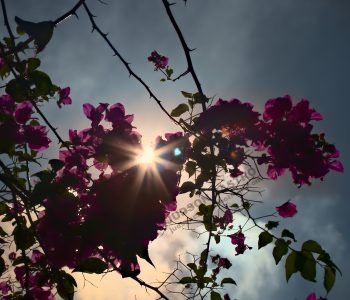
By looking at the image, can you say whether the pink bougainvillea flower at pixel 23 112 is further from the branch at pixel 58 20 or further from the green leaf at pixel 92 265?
the green leaf at pixel 92 265

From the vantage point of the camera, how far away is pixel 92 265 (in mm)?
1604

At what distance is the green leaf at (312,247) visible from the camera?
182cm

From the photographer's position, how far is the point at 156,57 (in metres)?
7.09

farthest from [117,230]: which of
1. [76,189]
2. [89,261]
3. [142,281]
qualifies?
[76,189]

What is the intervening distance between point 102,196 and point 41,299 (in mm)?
1471

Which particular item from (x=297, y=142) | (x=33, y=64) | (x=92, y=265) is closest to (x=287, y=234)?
(x=297, y=142)

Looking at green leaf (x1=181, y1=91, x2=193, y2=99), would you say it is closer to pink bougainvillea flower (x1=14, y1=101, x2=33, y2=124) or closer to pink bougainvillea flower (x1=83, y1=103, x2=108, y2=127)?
pink bougainvillea flower (x1=83, y1=103, x2=108, y2=127)

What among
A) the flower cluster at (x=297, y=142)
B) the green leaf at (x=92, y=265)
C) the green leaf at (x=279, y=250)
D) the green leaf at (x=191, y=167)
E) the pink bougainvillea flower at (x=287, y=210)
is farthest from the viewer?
the green leaf at (x=191, y=167)

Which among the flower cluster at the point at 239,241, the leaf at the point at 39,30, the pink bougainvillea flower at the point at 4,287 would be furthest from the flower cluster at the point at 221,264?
the leaf at the point at 39,30

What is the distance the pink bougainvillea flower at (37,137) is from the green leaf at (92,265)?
1413 millimetres

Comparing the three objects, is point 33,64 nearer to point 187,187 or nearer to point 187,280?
point 187,187

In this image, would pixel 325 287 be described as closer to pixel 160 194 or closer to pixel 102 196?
pixel 160 194

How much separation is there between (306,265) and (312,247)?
12 cm

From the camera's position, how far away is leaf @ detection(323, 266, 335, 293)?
1.74m
